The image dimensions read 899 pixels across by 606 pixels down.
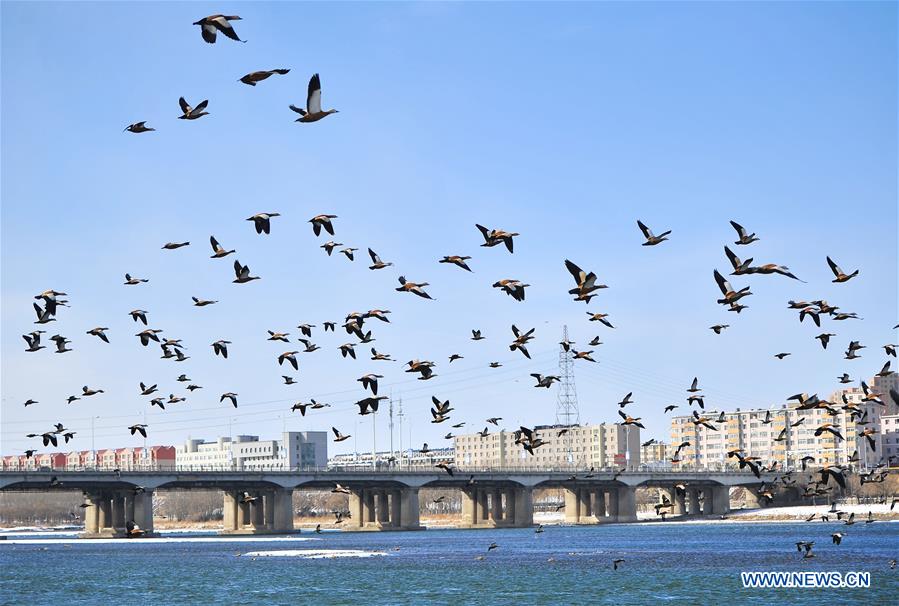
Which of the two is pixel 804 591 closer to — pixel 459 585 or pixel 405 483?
pixel 459 585

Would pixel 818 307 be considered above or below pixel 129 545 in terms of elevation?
above

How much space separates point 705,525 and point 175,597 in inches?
4799

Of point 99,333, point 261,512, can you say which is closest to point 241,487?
point 261,512

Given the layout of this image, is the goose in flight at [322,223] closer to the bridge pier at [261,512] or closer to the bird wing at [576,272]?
the bird wing at [576,272]

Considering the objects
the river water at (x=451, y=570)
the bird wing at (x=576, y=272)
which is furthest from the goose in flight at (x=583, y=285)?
the river water at (x=451, y=570)

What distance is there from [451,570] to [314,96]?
67.5 metres

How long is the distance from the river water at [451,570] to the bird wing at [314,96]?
42.3 m

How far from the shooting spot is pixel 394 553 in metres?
124

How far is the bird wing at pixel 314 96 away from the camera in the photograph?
3697 cm

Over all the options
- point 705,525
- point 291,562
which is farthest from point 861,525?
point 291,562

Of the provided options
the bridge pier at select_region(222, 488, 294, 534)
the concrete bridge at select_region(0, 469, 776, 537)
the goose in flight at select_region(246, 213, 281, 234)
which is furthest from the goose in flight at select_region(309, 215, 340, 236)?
the bridge pier at select_region(222, 488, 294, 534)

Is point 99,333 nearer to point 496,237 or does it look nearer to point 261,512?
→ point 496,237

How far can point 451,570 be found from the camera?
99.8m

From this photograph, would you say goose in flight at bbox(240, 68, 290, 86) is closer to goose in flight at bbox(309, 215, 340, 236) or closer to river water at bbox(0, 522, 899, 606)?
goose in flight at bbox(309, 215, 340, 236)
